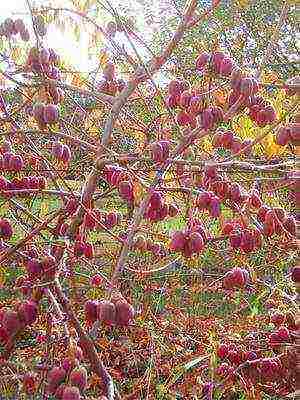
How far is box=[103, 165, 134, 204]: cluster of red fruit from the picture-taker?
1229mm

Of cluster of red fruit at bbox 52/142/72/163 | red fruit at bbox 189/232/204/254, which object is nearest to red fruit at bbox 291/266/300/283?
red fruit at bbox 189/232/204/254

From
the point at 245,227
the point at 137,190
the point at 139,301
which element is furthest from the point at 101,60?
the point at 139,301

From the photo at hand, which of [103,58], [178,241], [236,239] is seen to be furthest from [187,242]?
[103,58]

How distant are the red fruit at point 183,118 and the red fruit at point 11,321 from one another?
18.0 inches

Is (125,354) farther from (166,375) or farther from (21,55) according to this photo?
(21,55)

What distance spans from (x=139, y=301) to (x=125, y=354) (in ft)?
1.64

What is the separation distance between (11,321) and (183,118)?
474 mm

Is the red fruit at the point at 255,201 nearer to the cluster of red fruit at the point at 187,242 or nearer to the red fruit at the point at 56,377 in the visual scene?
the cluster of red fruit at the point at 187,242

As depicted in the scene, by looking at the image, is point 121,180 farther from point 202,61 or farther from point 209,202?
point 202,61

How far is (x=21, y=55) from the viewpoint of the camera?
158 cm

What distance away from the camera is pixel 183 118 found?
1.30m

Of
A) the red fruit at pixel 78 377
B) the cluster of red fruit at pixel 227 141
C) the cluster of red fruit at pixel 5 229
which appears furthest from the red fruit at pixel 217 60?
the red fruit at pixel 78 377

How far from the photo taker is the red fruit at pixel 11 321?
1.11 meters

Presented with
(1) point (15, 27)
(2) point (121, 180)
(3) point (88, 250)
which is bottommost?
(3) point (88, 250)
